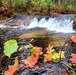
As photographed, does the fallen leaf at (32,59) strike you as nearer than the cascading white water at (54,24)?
Yes

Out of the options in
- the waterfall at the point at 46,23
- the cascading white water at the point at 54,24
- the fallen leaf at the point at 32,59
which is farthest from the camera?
the waterfall at the point at 46,23

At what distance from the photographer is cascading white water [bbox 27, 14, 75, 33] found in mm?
16250

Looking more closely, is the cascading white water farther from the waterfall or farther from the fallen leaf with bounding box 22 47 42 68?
the fallen leaf with bounding box 22 47 42 68

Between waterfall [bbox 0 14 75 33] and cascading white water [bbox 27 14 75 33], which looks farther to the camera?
waterfall [bbox 0 14 75 33]

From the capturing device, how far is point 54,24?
1709cm

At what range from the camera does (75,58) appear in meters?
1.97

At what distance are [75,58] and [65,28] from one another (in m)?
14.3

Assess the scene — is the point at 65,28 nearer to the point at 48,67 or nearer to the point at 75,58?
the point at 48,67

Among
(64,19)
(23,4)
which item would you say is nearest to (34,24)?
(64,19)

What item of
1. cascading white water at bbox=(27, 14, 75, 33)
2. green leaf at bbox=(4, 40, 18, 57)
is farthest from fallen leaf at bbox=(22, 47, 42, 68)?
cascading white water at bbox=(27, 14, 75, 33)

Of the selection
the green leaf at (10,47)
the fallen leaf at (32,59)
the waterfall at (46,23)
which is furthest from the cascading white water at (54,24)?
the green leaf at (10,47)

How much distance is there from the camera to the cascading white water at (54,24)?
53.3ft

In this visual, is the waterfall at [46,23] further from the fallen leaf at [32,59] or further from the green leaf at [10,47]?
the green leaf at [10,47]

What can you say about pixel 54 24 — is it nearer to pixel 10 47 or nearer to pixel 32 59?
pixel 32 59
